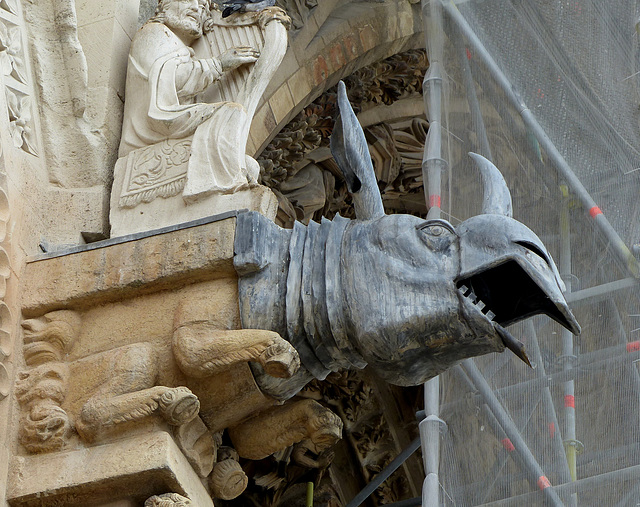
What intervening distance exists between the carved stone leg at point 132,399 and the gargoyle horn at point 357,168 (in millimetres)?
671

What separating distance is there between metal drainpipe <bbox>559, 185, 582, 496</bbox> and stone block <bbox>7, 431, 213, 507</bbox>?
1.58 m

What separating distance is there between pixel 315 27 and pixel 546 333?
6.51 feet

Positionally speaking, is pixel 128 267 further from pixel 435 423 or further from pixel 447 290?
pixel 435 423

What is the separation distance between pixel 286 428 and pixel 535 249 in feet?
2.74

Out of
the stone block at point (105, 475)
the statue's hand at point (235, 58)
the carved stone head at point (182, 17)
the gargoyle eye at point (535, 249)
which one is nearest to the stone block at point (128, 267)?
the stone block at point (105, 475)

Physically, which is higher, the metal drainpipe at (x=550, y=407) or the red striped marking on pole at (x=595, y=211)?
the red striped marking on pole at (x=595, y=211)

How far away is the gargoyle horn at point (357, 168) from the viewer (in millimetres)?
4020

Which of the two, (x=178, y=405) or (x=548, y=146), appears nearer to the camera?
(x=178, y=405)

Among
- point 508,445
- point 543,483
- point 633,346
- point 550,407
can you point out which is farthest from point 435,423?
point 633,346

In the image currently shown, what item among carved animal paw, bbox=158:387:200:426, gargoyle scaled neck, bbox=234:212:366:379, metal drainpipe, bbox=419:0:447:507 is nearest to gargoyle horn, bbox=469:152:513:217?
gargoyle scaled neck, bbox=234:212:366:379

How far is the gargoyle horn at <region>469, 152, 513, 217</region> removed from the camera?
13.0 ft

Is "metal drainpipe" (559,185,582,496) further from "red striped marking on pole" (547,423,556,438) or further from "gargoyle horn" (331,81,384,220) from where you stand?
"gargoyle horn" (331,81,384,220)

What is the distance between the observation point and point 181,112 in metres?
4.58

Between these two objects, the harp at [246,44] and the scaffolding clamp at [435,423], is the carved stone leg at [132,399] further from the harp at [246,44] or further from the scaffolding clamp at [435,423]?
the scaffolding clamp at [435,423]
